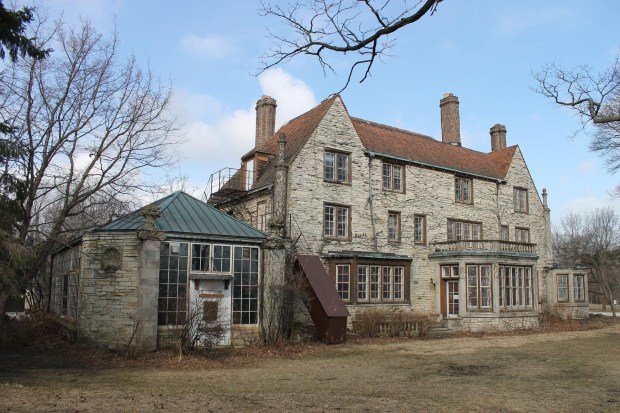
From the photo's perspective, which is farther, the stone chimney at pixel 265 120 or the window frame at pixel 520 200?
the window frame at pixel 520 200

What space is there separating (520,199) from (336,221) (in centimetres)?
1531

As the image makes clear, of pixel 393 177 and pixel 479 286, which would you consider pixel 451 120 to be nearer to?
pixel 393 177

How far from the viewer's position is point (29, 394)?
31.3ft

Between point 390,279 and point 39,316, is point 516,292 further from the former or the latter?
point 39,316

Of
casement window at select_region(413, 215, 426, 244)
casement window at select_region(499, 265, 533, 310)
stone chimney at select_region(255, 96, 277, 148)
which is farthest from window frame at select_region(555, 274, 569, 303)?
stone chimney at select_region(255, 96, 277, 148)

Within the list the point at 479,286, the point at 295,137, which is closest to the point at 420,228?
the point at 479,286

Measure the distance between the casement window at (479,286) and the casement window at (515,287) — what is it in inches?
27.9

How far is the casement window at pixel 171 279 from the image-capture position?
16.8m

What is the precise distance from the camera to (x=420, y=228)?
90.8 feet

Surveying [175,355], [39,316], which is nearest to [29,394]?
[175,355]

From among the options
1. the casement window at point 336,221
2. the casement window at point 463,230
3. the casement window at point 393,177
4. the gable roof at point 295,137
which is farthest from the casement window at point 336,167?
the casement window at point 463,230

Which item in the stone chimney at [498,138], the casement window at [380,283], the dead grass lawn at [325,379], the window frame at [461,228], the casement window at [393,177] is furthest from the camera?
the stone chimney at [498,138]

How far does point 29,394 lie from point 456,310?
21204 mm

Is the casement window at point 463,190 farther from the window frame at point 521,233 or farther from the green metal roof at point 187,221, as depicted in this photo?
the green metal roof at point 187,221
